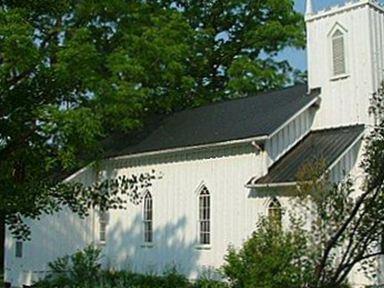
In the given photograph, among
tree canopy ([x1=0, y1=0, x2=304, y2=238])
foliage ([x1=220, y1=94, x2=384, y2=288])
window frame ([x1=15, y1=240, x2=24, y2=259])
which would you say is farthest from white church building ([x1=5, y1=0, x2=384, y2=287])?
foliage ([x1=220, y1=94, x2=384, y2=288])

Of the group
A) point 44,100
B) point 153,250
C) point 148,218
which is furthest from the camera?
point 148,218

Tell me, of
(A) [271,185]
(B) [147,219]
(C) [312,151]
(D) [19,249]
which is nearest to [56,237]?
(D) [19,249]

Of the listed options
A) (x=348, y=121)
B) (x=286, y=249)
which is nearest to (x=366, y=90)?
(x=348, y=121)

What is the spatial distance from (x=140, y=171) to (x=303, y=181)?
15.0 m

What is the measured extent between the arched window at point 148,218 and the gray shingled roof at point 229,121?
1.87 metres

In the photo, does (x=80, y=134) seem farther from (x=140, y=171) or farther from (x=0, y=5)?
(x=140, y=171)

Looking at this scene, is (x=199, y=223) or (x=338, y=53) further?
(x=199, y=223)

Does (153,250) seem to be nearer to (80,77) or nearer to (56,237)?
(56,237)

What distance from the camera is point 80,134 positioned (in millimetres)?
15523

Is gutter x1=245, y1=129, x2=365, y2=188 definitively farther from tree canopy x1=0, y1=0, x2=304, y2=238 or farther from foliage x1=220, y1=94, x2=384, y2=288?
foliage x1=220, y1=94, x2=384, y2=288

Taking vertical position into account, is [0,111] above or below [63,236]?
above

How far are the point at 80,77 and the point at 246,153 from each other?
8379 millimetres

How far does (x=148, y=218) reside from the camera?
26.2 metres

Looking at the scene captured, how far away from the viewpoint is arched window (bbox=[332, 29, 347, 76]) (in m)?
22.9
